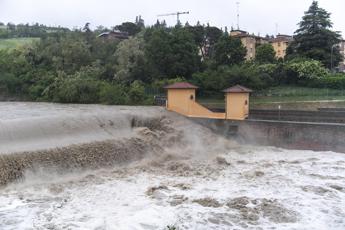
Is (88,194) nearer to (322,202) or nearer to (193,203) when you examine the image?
(193,203)

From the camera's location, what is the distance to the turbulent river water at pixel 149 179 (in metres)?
8.70

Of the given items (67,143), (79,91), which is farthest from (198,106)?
(79,91)

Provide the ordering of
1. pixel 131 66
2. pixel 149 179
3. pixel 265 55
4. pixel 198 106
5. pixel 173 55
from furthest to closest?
pixel 265 55
pixel 131 66
pixel 173 55
pixel 198 106
pixel 149 179

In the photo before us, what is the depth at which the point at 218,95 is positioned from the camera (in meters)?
25.5

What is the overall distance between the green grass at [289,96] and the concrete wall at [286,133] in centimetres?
561

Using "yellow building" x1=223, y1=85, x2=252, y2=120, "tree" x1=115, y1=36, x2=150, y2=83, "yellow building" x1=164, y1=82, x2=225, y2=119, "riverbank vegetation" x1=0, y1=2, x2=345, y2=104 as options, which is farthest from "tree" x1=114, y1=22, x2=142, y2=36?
"yellow building" x1=223, y1=85, x2=252, y2=120

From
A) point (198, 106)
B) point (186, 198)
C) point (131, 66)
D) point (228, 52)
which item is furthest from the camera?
point (228, 52)

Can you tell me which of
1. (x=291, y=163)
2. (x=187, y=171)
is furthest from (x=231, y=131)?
(x=187, y=171)

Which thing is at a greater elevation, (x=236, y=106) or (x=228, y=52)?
(x=228, y=52)

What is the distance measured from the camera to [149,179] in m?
11.8

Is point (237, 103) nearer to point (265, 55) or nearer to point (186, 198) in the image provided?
point (186, 198)

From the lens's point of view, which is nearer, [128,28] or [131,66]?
[131,66]

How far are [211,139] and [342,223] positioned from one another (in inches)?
356

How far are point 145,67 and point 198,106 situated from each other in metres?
Result: 11.1
